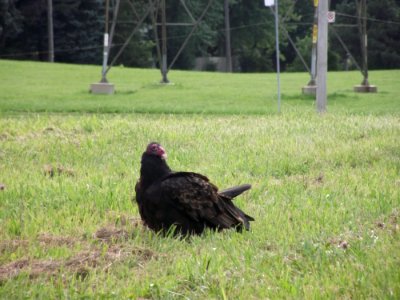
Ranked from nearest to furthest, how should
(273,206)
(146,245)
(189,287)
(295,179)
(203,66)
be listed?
(189,287)
(146,245)
(273,206)
(295,179)
(203,66)

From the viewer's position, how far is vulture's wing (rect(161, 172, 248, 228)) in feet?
18.9

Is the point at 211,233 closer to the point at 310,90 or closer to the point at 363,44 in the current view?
the point at 310,90

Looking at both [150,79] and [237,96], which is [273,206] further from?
[150,79]

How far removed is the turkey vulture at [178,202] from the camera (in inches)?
227

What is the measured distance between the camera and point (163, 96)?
881 inches

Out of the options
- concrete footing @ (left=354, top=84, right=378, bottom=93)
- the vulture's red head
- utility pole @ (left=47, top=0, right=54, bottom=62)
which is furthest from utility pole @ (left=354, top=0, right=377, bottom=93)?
utility pole @ (left=47, top=0, right=54, bottom=62)

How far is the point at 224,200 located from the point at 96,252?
1.33 meters

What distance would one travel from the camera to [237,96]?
22.9 metres

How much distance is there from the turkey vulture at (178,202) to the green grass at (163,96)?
10.4 m

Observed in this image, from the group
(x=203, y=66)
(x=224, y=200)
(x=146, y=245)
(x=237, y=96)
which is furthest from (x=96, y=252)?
(x=203, y=66)

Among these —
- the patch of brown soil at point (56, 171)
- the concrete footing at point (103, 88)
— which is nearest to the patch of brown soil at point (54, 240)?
the patch of brown soil at point (56, 171)

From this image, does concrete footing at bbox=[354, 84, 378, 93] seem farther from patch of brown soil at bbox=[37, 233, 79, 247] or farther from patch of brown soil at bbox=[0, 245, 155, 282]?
patch of brown soil at bbox=[0, 245, 155, 282]

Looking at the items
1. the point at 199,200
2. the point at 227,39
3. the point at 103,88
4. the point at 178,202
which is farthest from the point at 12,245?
the point at 227,39

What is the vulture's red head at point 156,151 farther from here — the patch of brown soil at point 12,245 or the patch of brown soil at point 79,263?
the patch of brown soil at point 12,245
